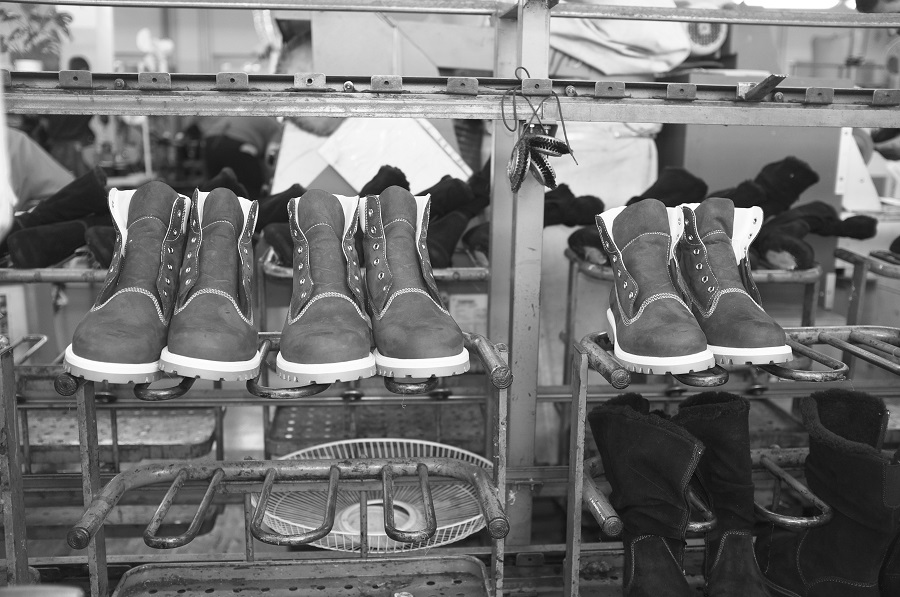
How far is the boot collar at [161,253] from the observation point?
123cm

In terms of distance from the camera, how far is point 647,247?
51.3 inches

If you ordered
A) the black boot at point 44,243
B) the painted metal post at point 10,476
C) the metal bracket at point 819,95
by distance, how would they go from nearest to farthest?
the painted metal post at point 10,476 → the metal bracket at point 819,95 → the black boot at point 44,243

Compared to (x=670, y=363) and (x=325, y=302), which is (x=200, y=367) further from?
(x=670, y=363)

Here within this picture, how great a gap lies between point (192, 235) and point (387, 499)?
56 centimetres

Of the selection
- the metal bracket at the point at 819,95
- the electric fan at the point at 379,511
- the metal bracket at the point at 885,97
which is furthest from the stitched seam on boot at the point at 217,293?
the metal bracket at the point at 885,97

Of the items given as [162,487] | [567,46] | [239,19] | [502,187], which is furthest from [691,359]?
[239,19]

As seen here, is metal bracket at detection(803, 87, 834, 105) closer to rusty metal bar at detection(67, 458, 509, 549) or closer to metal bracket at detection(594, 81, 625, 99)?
metal bracket at detection(594, 81, 625, 99)

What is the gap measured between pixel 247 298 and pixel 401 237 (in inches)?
11.3

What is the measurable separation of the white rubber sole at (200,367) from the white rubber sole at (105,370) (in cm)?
3

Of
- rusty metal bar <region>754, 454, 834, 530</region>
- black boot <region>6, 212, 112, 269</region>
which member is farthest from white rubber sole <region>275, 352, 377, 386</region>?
black boot <region>6, 212, 112, 269</region>

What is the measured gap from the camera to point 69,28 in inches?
200

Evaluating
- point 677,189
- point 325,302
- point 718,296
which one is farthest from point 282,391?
point 677,189

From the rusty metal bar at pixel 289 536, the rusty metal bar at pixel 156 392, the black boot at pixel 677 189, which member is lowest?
the rusty metal bar at pixel 289 536

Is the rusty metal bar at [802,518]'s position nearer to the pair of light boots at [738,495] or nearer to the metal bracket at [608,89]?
the pair of light boots at [738,495]
